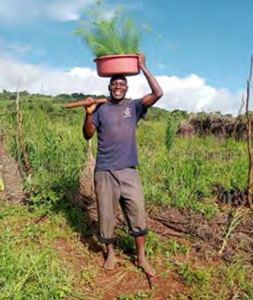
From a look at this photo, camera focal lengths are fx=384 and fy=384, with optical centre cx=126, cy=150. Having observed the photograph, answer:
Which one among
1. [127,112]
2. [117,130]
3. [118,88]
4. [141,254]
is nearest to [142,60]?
[118,88]

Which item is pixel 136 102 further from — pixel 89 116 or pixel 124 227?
pixel 124 227

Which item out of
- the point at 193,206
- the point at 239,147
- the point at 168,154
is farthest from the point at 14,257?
the point at 239,147

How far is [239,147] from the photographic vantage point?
5438 millimetres

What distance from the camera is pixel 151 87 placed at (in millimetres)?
2738

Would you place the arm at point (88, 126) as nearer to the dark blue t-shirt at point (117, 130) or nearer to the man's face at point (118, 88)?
the dark blue t-shirt at point (117, 130)

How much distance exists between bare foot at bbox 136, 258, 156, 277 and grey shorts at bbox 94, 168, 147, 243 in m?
0.21

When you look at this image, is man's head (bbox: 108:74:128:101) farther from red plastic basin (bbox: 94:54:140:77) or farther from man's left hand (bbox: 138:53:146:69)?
man's left hand (bbox: 138:53:146:69)

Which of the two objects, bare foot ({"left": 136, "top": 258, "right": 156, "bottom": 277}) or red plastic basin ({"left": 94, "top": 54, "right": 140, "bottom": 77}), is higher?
red plastic basin ({"left": 94, "top": 54, "right": 140, "bottom": 77})

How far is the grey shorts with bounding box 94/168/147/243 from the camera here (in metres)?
2.94

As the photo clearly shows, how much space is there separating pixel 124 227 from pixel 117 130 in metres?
1.19

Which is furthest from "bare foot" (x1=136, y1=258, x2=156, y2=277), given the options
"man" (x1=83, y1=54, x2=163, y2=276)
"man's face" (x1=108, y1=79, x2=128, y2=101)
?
"man's face" (x1=108, y1=79, x2=128, y2=101)

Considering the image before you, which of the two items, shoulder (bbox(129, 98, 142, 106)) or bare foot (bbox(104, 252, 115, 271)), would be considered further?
bare foot (bbox(104, 252, 115, 271))

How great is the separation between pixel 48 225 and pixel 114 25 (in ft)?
6.48

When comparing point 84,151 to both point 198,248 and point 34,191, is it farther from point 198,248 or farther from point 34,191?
point 198,248
